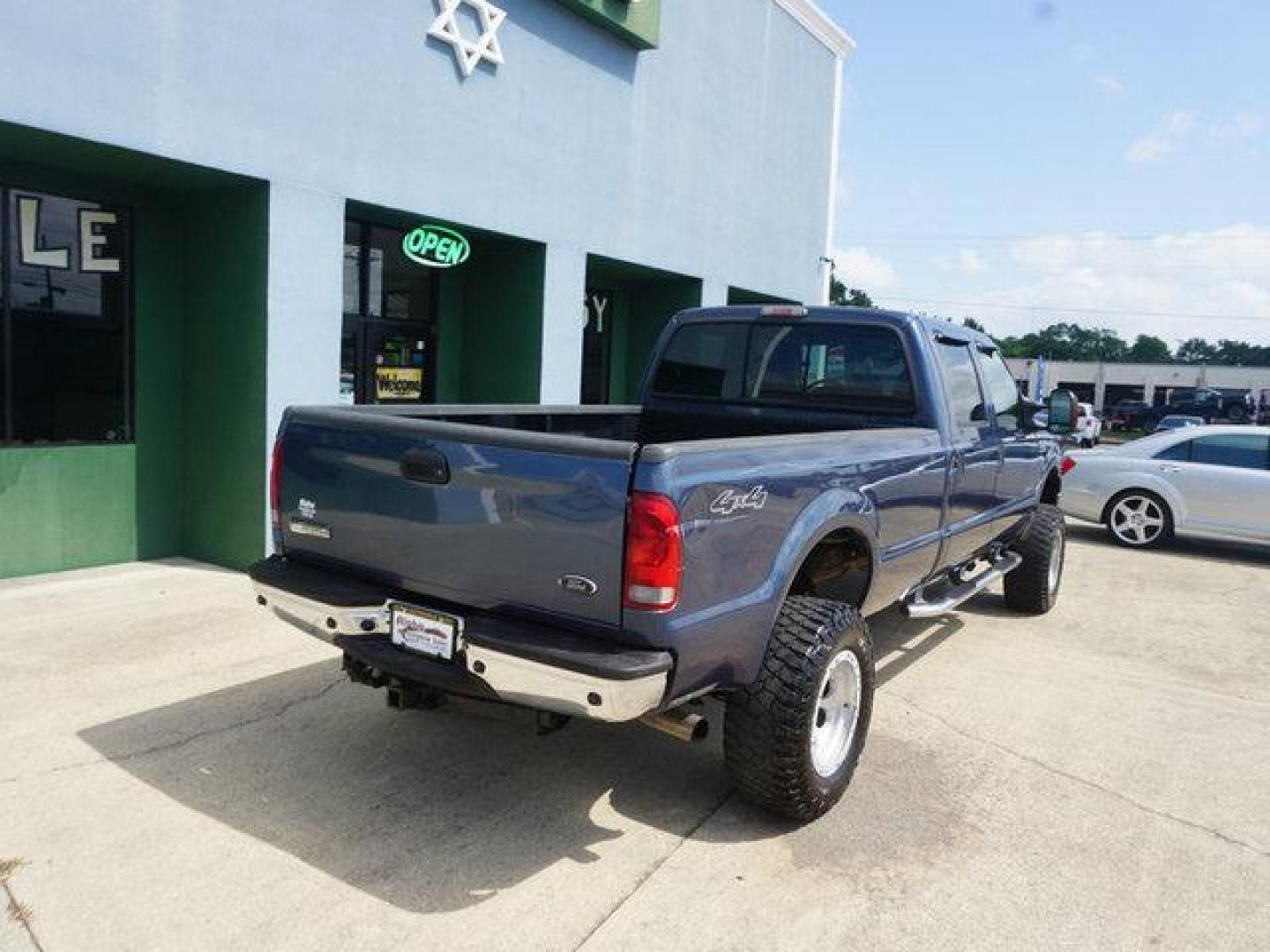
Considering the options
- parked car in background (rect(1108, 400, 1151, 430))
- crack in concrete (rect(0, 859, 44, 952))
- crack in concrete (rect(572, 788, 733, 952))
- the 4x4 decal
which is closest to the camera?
crack in concrete (rect(0, 859, 44, 952))

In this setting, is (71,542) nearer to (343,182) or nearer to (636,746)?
(343,182)

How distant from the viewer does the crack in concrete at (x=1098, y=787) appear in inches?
148

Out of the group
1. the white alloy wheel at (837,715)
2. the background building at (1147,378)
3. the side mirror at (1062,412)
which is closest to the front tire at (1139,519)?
the side mirror at (1062,412)

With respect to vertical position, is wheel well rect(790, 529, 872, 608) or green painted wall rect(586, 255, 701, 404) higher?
green painted wall rect(586, 255, 701, 404)

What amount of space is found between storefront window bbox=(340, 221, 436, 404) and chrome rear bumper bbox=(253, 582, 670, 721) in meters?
5.67

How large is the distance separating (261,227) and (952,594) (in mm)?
5431

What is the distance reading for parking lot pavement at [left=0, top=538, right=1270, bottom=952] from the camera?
Answer: 3004 mm

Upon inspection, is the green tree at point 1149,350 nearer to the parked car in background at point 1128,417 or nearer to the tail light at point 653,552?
the parked car in background at point 1128,417

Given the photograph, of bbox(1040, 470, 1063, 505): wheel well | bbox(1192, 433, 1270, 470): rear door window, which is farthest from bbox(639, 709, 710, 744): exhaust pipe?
bbox(1192, 433, 1270, 470): rear door window

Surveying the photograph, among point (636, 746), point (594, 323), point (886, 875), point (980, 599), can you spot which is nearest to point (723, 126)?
point (594, 323)

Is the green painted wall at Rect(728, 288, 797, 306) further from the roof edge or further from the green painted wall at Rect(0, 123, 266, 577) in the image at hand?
the green painted wall at Rect(0, 123, 266, 577)

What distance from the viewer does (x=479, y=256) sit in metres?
10.0

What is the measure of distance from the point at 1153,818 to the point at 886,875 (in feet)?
4.46

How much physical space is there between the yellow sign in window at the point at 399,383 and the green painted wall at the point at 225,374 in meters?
2.10
